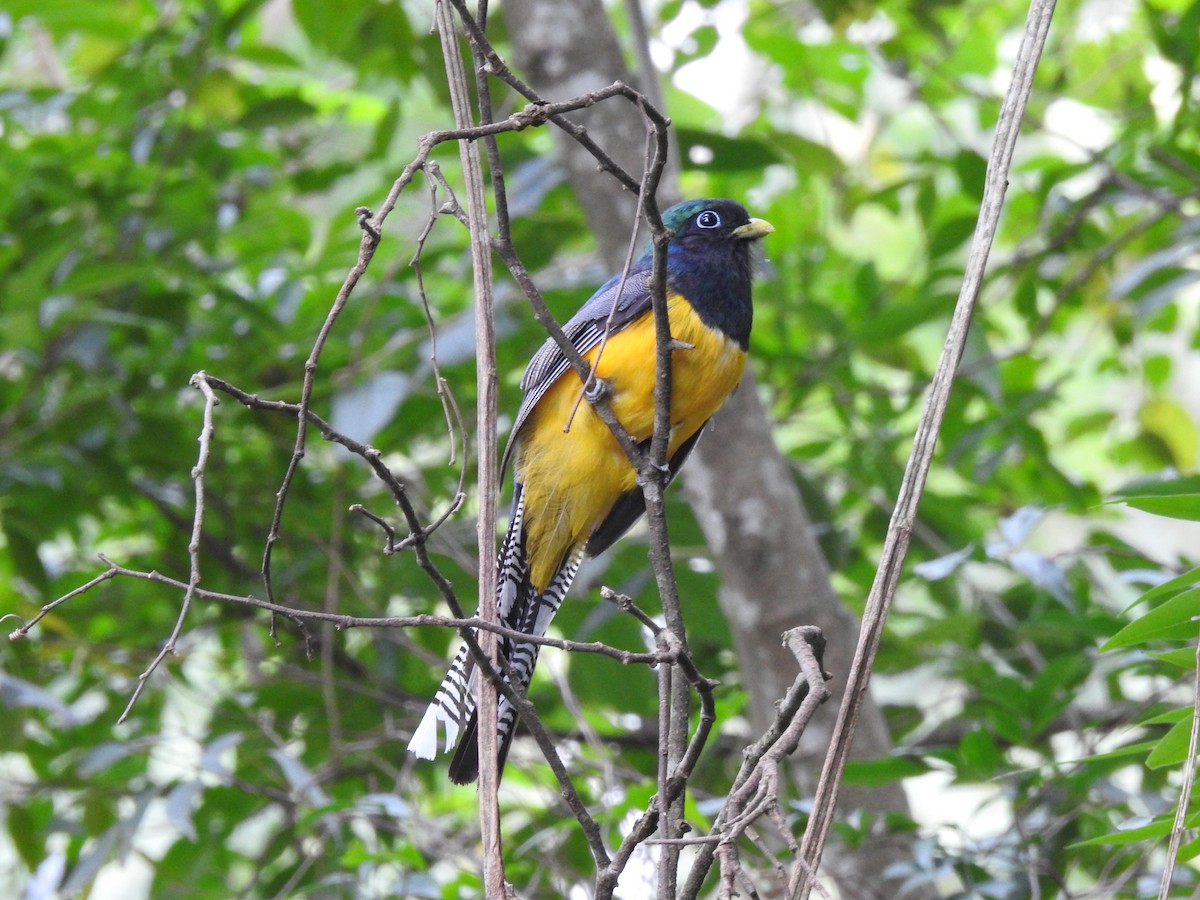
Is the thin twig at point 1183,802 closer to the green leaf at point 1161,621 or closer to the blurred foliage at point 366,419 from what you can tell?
the green leaf at point 1161,621

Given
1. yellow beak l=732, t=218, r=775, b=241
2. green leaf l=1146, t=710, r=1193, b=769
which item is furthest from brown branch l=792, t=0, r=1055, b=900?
yellow beak l=732, t=218, r=775, b=241

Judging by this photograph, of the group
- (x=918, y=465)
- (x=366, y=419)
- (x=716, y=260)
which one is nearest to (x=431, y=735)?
(x=918, y=465)

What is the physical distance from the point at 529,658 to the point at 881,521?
207 cm

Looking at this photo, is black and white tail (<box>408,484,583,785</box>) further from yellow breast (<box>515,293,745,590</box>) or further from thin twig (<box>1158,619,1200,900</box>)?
thin twig (<box>1158,619,1200,900</box>)

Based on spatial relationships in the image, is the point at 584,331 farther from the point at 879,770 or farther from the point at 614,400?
the point at 879,770

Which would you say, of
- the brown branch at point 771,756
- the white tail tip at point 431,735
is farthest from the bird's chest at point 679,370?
the brown branch at point 771,756

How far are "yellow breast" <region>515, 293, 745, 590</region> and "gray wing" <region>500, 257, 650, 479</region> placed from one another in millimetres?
36

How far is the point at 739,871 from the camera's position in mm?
1400

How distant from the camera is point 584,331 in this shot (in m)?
3.47

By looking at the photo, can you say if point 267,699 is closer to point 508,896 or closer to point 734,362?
point 734,362

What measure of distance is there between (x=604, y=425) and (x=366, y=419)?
2.20ft

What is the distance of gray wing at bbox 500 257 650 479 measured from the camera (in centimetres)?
333

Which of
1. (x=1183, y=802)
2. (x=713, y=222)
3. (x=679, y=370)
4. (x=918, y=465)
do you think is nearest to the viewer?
(x=1183, y=802)

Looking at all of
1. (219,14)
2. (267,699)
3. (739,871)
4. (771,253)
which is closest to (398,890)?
(267,699)
